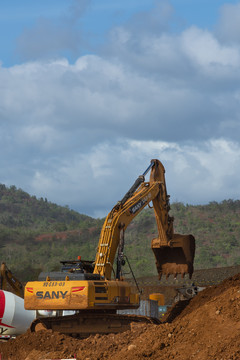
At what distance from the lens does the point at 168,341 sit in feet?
49.2

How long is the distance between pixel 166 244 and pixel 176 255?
28.9 inches

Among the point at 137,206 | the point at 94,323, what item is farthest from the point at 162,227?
the point at 94,323

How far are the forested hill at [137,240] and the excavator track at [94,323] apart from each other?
37.9m

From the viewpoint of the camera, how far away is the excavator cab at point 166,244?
23.5 metres

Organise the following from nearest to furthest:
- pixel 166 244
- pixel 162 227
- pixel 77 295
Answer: pixel 77 295
pixel 166 244
pixel 162 227

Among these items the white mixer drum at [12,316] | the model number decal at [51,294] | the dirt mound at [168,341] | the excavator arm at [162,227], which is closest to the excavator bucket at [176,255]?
the excavator arm at [162,227]

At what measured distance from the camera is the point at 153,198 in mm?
23031

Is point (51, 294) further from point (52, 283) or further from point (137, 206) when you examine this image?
point (137, 206)

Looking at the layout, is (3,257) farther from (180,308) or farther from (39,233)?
(180,308)

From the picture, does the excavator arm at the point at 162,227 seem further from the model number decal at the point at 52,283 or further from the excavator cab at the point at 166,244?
the model number decal at the point at 52,283

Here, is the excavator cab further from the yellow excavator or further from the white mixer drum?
the white mixer drum

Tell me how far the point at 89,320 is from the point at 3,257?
1835 inches

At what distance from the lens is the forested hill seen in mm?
62219

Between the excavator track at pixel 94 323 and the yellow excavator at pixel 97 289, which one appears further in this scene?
the excavator track at pixel 94 323
